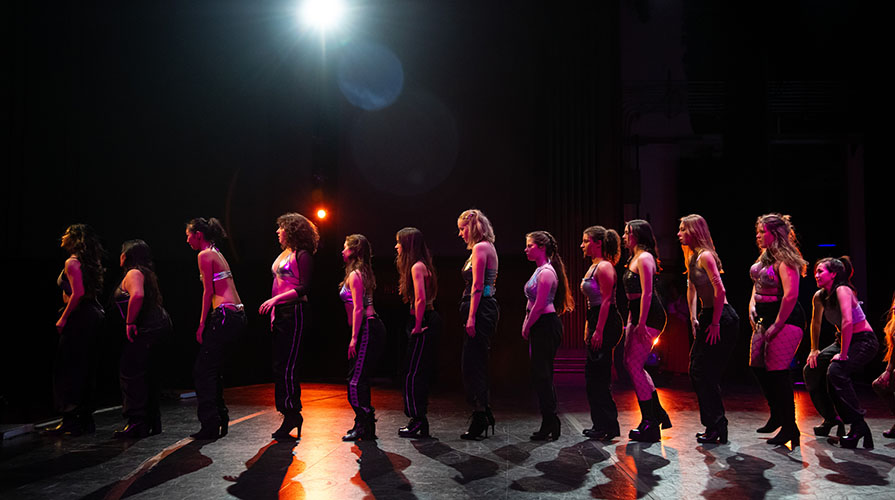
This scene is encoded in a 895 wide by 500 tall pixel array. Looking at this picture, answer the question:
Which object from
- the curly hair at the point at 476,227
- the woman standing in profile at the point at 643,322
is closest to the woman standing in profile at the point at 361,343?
the curly hair at the point at 476,227

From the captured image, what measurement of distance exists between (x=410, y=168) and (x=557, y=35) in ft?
9.40

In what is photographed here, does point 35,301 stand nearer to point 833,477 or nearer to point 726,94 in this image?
point 833,477

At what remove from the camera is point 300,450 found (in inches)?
175

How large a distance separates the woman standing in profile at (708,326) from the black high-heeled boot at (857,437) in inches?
31.7

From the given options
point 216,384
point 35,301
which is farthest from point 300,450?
point 35,301

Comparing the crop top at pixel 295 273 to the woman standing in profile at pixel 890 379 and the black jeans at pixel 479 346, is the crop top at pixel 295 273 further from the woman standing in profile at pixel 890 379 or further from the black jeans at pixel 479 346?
the woman standing in profile at pixel 890 379

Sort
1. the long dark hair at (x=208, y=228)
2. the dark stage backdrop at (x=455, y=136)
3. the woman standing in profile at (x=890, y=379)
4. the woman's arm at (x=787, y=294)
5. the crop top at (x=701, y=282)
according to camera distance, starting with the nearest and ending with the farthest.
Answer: the woman's arm at (x=787, y=294) < the crop top at (x=701, y=282) < the long dark hair at (x=208, y=228) < the woman standing in profile at (x=890, y=379) < the dark stage backdrop at (x=455, y=136)

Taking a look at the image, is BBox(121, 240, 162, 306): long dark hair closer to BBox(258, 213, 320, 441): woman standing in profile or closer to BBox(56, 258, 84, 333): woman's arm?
BBox(56, 258, 84, 333): woman's arm

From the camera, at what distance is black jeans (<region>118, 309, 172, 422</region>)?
4.77 metres

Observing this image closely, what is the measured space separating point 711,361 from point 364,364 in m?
2.51

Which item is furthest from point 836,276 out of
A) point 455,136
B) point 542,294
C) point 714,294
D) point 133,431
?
point 455,136

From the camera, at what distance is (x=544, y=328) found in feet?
15.6

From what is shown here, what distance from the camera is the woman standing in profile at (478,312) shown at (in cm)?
471

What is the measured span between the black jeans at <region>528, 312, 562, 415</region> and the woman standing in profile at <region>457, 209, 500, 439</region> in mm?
326
